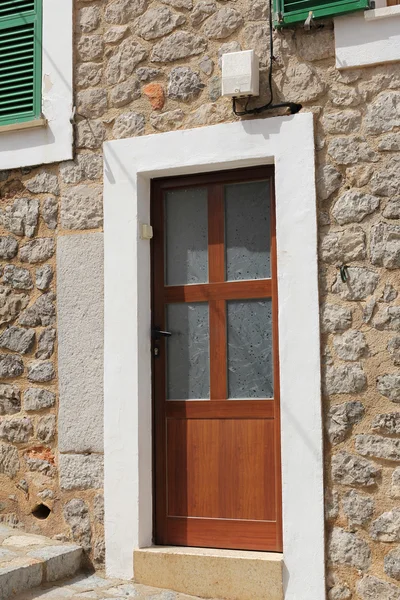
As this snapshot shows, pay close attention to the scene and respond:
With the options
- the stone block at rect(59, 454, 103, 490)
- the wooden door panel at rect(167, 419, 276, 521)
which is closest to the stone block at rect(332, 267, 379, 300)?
the wooden door panel at rect(167, 419, 276, 521)

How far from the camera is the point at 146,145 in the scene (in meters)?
5.08

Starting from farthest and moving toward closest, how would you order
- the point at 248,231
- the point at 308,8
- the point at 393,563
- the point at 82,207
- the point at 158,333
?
1. the point at 82,207
2. the point at 158,333
3. the point at 248,231
4. the point at 308,8
5. the point at 393,563

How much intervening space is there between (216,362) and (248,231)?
780 millimetres

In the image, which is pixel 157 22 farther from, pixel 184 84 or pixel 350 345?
pixel 350 345

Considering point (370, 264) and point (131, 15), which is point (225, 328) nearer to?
point (370, 264)

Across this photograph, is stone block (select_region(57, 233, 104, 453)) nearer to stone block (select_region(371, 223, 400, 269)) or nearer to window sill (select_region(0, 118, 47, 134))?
window sill (select_region(0, 118, 47, 134))

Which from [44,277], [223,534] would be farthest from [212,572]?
[44,277]

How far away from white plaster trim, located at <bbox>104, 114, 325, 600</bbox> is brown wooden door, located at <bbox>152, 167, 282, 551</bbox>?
11 cm

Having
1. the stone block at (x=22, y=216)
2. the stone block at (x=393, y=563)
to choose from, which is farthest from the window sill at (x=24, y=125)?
the stone block at (x=393, y=563)

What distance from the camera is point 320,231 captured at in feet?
15.1

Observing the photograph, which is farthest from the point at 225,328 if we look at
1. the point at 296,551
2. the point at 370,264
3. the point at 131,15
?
the point at 131,15

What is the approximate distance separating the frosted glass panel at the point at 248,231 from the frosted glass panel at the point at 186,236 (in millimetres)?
156

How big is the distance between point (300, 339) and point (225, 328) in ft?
1.77

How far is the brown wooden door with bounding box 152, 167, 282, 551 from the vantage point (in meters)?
4.79
